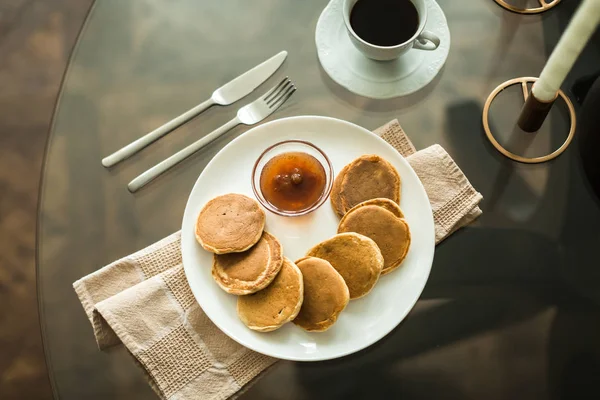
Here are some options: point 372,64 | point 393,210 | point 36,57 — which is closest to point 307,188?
point 393,210

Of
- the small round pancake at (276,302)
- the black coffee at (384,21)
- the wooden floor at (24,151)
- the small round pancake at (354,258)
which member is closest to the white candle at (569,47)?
the black coffee at (384,21)

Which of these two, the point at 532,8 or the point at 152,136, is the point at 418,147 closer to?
the point at 532,8

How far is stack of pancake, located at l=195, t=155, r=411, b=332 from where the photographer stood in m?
0.88

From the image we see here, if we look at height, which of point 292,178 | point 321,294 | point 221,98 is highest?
point 221,98

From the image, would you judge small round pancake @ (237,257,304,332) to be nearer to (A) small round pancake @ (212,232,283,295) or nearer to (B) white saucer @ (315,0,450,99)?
(A) small round pancake @ (212,232,283,295)

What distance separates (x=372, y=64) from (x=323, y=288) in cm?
42

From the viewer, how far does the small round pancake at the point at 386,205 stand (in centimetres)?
91

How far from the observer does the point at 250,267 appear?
89cm

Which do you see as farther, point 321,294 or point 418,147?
point 418,147

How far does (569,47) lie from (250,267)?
562mm

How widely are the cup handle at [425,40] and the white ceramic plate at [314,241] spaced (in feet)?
0.56

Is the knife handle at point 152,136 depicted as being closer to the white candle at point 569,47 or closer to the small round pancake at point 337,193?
the small round pancake at point 337,193

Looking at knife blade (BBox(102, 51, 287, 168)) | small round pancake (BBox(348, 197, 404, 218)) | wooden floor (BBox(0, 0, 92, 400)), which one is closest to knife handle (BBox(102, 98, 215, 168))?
knife blade (BBox(102, 51, 287, 168))

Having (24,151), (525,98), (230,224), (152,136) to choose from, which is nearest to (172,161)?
(152,136)
